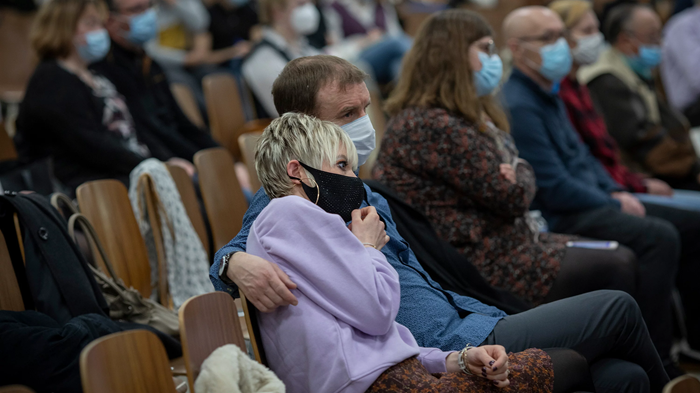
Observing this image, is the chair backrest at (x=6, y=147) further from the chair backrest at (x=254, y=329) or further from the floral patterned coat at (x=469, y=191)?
the chair backrest at (x=254, y=329)

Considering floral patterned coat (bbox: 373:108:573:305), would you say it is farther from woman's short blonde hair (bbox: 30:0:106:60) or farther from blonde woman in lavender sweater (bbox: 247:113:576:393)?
woman's short blonde hair (bbox: 30:0:106:60)

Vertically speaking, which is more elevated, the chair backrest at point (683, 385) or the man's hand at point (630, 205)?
the chair backrest at point (683, 385)

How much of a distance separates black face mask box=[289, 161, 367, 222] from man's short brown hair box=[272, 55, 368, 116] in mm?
306

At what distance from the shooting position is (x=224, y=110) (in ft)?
13.2

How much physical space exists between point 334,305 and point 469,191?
98cm

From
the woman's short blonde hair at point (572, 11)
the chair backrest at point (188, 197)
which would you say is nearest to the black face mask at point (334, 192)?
the chair backrest at point (188, 197)

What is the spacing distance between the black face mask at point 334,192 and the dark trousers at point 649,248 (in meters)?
1.59

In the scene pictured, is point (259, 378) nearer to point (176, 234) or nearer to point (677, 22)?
point (176, 234)

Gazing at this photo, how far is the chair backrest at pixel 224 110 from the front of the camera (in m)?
3.97

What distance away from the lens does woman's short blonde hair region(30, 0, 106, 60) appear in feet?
10.0

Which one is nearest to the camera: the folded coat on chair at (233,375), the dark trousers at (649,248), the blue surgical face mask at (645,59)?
the folded coat on chair at (233,375)

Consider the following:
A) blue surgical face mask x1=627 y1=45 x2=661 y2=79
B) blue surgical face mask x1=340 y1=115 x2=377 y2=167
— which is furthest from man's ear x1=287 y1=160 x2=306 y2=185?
blue surgical face mask x1=627 y1=45 x2=661 y2=79

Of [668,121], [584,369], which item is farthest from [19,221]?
[668,121]

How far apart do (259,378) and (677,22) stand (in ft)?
15.7
